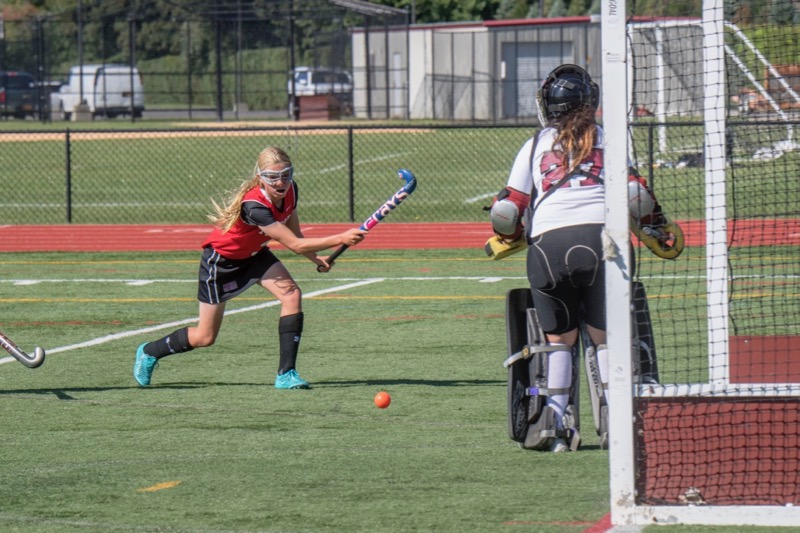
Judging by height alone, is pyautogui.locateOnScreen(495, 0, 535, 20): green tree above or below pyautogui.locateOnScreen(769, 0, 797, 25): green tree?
above

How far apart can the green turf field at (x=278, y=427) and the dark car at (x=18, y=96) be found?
32.3 m

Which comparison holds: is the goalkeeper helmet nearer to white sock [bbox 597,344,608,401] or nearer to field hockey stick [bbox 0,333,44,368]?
white sock [bbox 597,344,608,401]

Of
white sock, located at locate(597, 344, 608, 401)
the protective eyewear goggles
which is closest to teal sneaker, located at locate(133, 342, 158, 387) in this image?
the protective eyewear goggles

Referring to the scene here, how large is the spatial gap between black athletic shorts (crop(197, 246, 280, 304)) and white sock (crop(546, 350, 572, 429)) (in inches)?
102

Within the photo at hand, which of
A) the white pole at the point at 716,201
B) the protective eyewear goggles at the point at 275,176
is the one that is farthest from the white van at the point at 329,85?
the white pole at the point at 716,201

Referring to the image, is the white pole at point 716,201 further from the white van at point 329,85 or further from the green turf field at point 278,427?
the white van at point 329,85

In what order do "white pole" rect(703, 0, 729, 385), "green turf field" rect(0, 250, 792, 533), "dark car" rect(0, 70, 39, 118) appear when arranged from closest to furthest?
"green turf field" rect(0, 250, 792, 533) < "white pole" rect(703, 0, 729, 385) < "dark car" rect(0, 70, 39, 118)

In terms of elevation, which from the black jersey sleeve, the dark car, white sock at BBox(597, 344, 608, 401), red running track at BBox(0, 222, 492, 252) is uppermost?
the dark car

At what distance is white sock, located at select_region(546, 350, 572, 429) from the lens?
21.4 ft

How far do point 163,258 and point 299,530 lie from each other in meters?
10.9

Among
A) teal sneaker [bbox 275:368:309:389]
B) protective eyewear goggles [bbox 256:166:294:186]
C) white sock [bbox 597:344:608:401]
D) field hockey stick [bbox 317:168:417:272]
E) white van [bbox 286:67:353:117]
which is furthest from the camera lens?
white van [bbox 286:67:353:117]

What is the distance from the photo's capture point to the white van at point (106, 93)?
43250 millimetres

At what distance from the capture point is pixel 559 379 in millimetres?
6523

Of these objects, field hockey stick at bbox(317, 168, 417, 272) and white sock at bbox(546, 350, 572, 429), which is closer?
white sock at bbox(546, 350, 572, 429)
